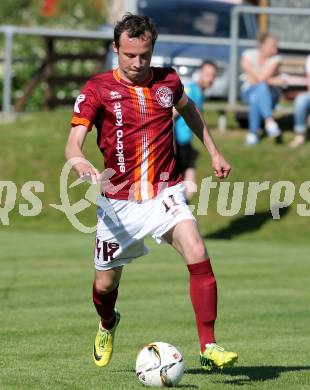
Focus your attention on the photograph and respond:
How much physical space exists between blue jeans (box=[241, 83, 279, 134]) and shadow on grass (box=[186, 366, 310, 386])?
1224 centimetres

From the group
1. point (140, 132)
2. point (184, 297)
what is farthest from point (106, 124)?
point (184, 297)

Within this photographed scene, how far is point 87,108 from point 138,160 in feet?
1.55

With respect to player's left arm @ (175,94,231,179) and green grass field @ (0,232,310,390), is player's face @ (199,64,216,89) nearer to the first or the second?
green grass field @ (0,232,310,390)

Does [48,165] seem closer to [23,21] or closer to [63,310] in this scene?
[63,310]

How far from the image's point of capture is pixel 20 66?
Answer: 28.2 metres

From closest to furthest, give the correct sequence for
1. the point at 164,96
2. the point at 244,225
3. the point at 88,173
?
the point at 88,173, the point at 164,96, the point at 244,225

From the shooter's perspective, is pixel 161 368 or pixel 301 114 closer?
pixel 161 368

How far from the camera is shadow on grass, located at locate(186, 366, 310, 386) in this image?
24.0 feet

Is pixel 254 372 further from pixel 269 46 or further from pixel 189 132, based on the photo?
pixel 269 46

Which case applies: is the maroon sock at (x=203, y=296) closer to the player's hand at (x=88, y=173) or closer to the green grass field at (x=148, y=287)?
the green grass field at (x=148, y=287)

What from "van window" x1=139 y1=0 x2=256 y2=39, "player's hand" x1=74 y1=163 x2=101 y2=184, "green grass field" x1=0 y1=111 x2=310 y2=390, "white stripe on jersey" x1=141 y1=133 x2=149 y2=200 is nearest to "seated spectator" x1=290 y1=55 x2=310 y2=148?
"green grass field" x1=0 y1=111 x2=310 y2=390

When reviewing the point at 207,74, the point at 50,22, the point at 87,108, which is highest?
the point at 87,108

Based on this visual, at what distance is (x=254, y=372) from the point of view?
7.70 m

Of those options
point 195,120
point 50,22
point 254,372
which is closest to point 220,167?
point 195,120
